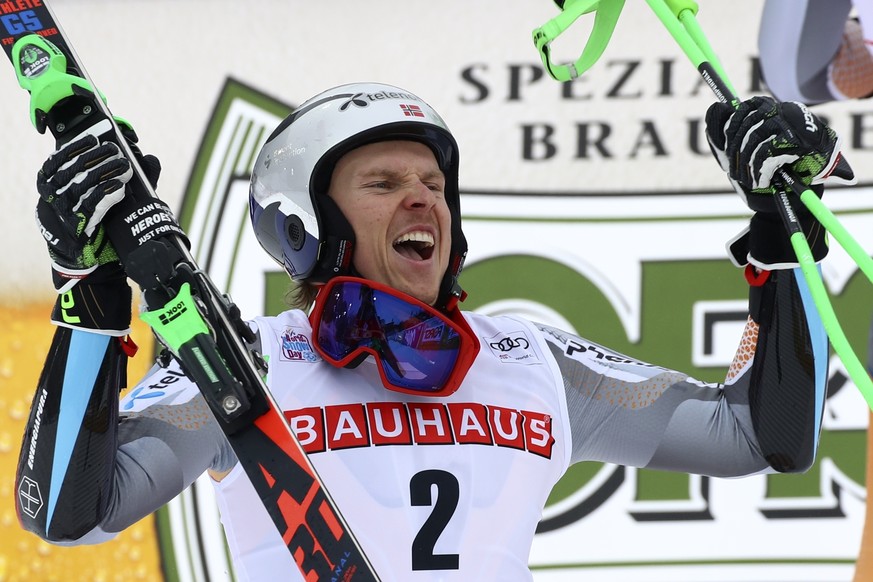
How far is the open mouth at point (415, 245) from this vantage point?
2.21 meters

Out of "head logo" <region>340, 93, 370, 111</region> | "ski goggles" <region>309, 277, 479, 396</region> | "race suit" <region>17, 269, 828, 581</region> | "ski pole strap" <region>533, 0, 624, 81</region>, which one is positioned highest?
"ski pole strap" <region>533, 0, 624, 81</region>

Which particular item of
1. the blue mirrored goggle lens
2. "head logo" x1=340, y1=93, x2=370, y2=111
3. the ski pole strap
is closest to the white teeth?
the blue mirrored goggle lens

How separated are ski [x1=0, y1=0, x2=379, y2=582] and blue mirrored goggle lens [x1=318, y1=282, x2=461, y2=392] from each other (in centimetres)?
30

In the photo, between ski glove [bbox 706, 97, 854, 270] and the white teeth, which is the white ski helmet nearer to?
the white teeth

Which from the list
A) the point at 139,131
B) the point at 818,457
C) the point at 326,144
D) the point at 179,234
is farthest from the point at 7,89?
the point at 818,457

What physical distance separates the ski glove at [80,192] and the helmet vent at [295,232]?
0.44 meters

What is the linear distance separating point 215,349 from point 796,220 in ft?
2.91

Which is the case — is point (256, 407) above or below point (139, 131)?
below

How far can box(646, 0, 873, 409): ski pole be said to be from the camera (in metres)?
1.87

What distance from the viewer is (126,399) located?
6.68ft

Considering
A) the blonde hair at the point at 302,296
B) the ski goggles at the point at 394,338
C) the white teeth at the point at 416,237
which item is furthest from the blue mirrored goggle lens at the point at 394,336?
the blonde hair at the point at 302,296

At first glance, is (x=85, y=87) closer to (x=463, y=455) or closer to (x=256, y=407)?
(x=256, y=407)

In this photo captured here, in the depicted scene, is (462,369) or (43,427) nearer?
(43,427)

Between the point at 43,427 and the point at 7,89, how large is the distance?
1.77 m
